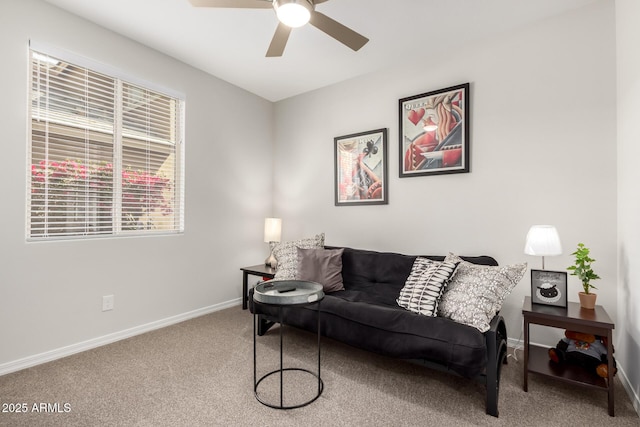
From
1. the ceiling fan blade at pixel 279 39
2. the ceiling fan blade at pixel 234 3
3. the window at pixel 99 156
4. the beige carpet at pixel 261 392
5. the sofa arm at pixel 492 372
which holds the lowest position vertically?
the beige carpet at pixel 261 392

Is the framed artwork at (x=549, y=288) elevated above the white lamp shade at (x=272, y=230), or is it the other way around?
the white lamp shade at (x=272, y=230)

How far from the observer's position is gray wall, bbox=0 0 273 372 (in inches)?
86.7

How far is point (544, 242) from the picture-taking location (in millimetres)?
2061

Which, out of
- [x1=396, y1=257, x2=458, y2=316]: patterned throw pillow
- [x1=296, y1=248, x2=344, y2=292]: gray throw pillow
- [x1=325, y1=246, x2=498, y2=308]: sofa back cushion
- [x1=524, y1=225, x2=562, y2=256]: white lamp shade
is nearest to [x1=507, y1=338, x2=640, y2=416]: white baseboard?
[x1=325, y1=246, x2=498, y2=308]: sofa back cushion

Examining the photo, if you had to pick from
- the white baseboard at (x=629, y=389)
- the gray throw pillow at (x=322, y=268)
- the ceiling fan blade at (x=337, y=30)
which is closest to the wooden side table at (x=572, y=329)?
the white baseboard at (x=629, y=389)

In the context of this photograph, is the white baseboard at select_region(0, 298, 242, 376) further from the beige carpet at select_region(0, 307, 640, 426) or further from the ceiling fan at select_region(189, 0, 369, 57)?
→ the ceiling fan at select_region(189, 0, 369, 57)

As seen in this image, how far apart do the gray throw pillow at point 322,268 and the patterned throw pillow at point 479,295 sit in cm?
99

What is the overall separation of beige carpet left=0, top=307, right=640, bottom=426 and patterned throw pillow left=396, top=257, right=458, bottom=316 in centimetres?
47

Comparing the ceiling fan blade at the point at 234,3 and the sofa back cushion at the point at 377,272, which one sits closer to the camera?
the ceiling fan blade at the point at 234,3

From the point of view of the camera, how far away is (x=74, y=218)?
2.50 m

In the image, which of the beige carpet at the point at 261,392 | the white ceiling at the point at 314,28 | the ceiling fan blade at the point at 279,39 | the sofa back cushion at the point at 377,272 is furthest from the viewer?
the sofa back cushion at the point at 377,272

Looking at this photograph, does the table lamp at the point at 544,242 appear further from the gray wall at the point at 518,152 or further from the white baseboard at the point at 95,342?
the white baseboard at the point at 95,342

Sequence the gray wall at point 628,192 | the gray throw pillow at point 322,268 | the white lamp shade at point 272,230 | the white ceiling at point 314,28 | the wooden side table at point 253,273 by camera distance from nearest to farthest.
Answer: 1. the gray wall at point 628,192
2. the white ceiling at point 314,28
3. the gray throw pillow at point 322,268
4. the wooden side table at point 253,273
5. the white lamp shade at point 272,230

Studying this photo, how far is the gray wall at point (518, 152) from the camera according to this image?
2285mm
